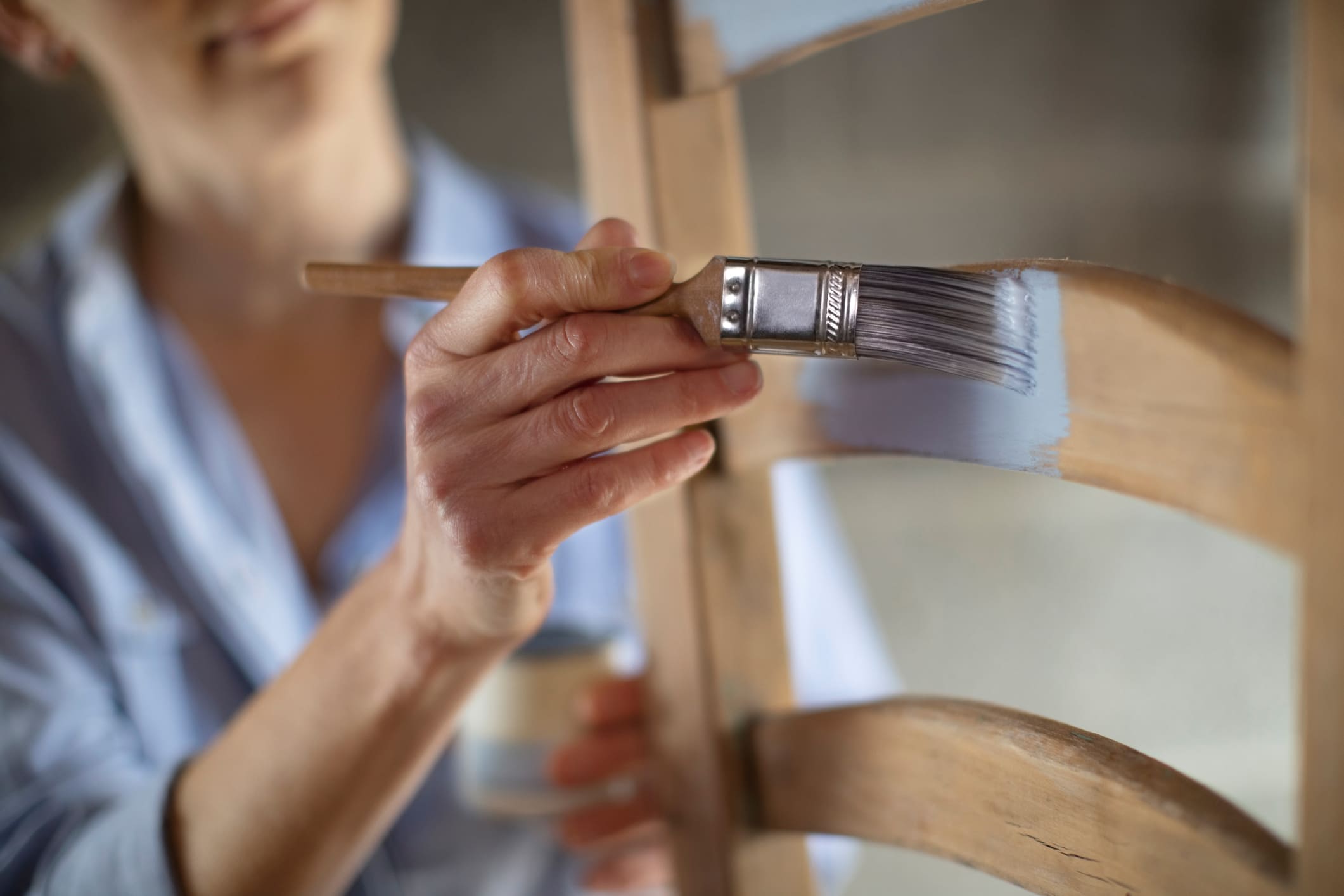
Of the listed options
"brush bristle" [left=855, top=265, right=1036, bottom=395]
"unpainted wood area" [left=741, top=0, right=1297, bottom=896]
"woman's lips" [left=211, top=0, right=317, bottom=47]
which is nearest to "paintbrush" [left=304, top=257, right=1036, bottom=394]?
"brush bristle" [left=855, top=265, right=1036, bottom=395]

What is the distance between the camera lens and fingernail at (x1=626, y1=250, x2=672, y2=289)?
12.0 inches

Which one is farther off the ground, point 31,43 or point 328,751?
point 31,43

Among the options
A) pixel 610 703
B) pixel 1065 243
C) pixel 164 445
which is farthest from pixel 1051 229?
pixel 164 445

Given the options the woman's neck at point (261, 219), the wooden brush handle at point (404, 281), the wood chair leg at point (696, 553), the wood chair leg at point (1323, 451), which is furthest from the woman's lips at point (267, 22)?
the wood chair leg at point (1323, 451)

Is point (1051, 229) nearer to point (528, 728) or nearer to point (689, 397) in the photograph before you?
point (528, 728)

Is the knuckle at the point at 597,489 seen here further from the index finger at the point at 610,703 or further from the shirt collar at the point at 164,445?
the shirt collar at the point at 164,445

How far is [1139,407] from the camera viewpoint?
267 mm

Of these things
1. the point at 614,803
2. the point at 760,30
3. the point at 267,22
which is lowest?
the point at 614,803

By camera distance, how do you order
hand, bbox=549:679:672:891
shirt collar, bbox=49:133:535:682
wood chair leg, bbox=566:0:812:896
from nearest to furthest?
wood chair leg, bbox=566:0:812:896, hand, bbox=549:679:672:891, shirt collar, bbox=49:133:535:682

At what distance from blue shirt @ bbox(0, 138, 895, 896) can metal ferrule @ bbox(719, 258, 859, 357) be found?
41cm

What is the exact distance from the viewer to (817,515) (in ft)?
2.88

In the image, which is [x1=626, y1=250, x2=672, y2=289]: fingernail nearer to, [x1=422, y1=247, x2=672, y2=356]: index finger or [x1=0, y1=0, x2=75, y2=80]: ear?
[x1=422, y1=247, x2=672, y2=356]: index finger

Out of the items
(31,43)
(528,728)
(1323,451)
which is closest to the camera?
(1323,451)

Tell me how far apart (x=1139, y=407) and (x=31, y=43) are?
0.78m
